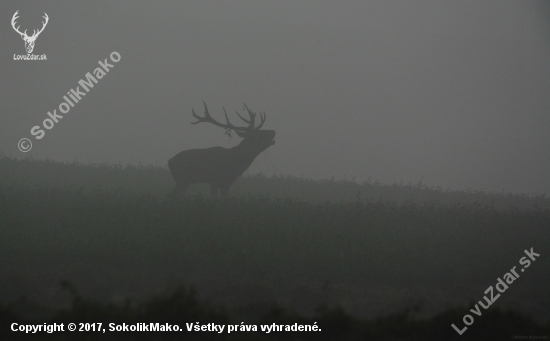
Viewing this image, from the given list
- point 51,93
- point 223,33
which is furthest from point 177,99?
point 223,33

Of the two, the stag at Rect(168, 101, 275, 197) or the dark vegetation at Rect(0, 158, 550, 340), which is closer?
the dark vegetation at Rect(0, 158, 550, 340)

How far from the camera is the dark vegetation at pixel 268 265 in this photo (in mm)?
5094

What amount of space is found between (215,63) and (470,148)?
68.5 metres

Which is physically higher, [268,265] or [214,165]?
[214,165]

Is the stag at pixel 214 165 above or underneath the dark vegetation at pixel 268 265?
above

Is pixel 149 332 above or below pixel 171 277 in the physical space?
below

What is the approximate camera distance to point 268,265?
26.8 feet

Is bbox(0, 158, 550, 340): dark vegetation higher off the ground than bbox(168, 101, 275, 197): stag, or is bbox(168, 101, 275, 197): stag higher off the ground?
bbox(168, 101, 275, 197): stag

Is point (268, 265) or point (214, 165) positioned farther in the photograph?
point (214, 165)

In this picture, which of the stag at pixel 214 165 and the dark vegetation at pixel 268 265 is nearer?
the dark vegetation at pixel 268 265

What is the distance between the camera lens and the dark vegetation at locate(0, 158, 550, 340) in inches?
201

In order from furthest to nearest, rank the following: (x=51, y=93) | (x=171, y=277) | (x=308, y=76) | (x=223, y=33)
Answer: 1. (x=223, y=33)
2. (x=308, y=76)
3. (x=51, y=93)
4. (x=171, y=277)

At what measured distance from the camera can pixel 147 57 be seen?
11350cm

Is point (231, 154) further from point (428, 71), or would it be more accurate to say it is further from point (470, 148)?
point (428, 71)
